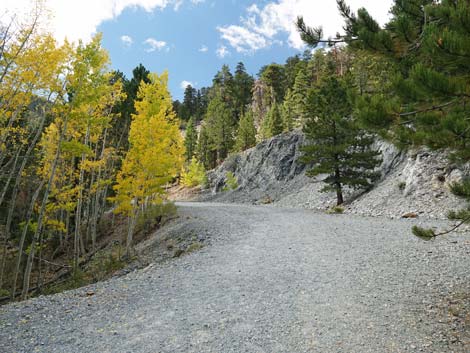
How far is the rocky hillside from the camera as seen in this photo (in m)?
13.7

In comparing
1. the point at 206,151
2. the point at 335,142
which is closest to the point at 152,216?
the point at 335,142

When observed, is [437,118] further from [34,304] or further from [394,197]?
[394,197]

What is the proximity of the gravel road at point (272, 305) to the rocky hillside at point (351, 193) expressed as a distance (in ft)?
10.3

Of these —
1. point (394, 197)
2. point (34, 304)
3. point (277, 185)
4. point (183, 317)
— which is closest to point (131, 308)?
point (183, 317)

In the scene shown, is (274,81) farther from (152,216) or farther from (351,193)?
(152,216)

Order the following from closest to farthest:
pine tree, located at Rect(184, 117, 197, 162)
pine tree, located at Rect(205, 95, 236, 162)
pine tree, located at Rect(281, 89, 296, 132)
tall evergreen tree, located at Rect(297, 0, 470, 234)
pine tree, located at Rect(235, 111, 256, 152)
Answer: tall evergreen tree, located at Rect(297, 0, 470, 234) → pine tree, located at Rect(281, 89, 296, 132) → pine tree, located at Rect(235, 111, 256, 152) → pine tree, located at Rect(205, 95, 236, 162) → pine tree, located at Rect(184, 117, 197, 162)

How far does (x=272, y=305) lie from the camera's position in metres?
5.27

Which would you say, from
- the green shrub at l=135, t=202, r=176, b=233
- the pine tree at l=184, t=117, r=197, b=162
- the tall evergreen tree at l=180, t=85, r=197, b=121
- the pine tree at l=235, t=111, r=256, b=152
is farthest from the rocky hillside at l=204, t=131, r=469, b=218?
the tall evergreen tree at l=180, t=85, r=197, b=121

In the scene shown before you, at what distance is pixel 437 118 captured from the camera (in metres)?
3.54

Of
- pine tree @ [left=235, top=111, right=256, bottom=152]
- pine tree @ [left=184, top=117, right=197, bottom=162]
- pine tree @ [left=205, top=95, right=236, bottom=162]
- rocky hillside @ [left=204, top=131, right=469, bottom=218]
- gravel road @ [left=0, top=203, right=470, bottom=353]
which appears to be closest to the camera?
gravel road @ [left=0, top=203, right=470, bottom=353]

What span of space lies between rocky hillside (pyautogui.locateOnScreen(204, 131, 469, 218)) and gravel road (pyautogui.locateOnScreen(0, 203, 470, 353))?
313 centimetres

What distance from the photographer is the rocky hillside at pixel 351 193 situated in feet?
45.0

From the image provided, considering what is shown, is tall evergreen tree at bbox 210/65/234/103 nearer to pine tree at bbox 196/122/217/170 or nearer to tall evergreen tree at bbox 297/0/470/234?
pine tree at bbox 196/122/217/170

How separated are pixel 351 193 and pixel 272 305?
17.0 meters
